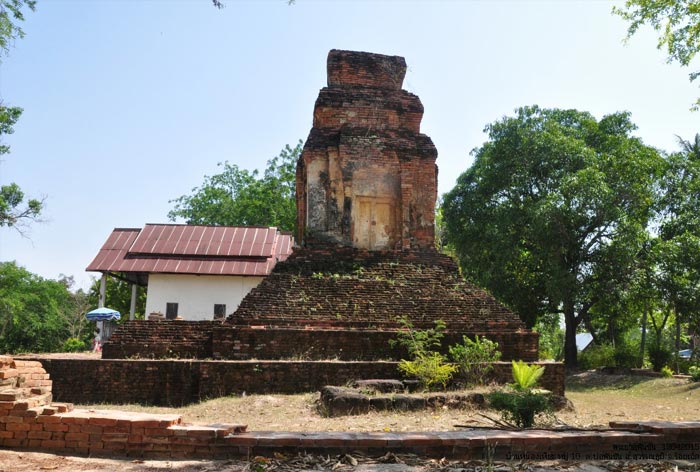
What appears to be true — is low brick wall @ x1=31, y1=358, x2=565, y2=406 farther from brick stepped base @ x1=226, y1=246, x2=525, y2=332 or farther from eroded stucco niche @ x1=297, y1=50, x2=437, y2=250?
eroded stucco niche @ x1=297, y1=50, x2=437, y2=250

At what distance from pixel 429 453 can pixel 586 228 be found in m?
16.4

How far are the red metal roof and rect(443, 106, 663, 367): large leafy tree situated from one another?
24.6 ft

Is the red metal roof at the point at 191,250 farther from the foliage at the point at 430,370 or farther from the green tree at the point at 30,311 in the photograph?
the foliage at the point at 430,370

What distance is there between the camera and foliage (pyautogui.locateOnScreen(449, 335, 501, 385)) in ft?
32.0

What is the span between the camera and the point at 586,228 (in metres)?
19.6

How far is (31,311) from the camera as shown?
34.3m

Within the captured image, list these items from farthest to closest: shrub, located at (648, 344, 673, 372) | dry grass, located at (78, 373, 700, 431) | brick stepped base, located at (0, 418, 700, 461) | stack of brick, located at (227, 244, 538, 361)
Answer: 1. shrub, located at (648, 344, 673, 372)
2. stack of brick, located at (227, 244, 538, 361)
3. dry grass, located at (78, 373, 700, 431)
4. brick stepped base, located at (0, 418, 700, 461)

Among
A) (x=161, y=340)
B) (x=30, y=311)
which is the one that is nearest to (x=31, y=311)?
(x=30, y=311)

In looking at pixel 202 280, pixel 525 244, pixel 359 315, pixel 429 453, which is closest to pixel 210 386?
pixel 359 315

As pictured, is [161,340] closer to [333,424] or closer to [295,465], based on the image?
[333,424]

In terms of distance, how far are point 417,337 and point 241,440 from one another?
219 inches

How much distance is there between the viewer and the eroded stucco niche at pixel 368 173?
42.8 ft

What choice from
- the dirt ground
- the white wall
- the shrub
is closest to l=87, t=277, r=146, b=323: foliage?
the white wall

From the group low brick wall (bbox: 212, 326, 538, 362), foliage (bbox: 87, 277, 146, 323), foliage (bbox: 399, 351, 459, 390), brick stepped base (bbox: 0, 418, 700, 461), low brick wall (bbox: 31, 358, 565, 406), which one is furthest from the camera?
foliage (bbox: 87, 277, 146, 323)
